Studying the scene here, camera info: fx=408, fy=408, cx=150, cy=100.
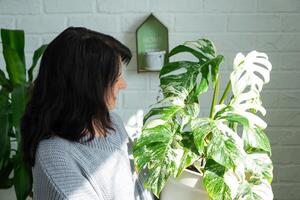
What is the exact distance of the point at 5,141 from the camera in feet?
4.44

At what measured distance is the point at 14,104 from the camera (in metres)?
1.31

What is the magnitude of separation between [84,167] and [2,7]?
0.99 m

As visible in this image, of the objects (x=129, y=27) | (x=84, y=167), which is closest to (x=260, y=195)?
(x=84, y=167)

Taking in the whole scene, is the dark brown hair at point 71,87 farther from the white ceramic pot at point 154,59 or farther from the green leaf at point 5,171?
the white ceramic pot at point 154,59

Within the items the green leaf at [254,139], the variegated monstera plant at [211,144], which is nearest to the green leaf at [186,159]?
the variegated monstera plant at [211,144]

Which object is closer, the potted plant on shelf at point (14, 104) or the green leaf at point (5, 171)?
the potted plant on shelf at point (14, 104)

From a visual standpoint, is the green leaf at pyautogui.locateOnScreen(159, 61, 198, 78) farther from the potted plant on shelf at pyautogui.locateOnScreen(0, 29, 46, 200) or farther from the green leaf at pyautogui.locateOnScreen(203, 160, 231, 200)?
the potted plant on shelf at pyautogui.locateOnScreen(0, 29, 46, 200)

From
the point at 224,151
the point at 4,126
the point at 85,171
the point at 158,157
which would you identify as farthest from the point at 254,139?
the point at 4,126

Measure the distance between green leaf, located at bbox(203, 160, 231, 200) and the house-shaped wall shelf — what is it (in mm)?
724

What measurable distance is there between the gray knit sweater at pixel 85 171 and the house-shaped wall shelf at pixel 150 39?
0.59 m

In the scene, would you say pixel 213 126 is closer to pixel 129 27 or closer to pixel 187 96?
pixel 187 96

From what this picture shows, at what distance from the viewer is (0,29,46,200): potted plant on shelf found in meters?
1.32

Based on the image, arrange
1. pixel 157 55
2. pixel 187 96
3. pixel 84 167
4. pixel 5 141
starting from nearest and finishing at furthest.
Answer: pixel 84 167 → pixel 187 96 → pixel 5 141 → pixel 157 55

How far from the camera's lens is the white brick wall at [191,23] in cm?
166
